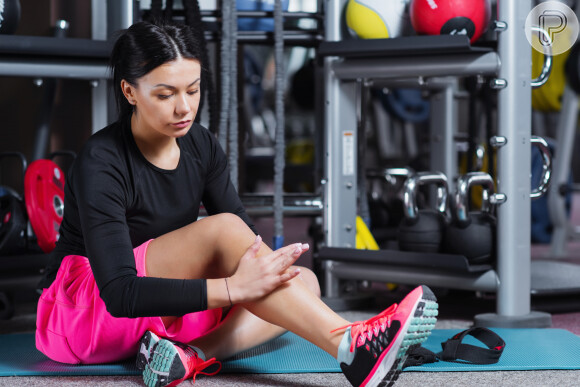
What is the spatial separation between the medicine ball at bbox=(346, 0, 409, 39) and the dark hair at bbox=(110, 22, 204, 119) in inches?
34.1

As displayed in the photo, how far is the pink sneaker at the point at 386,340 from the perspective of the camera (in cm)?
134

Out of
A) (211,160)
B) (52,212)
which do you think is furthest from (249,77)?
(211,160)

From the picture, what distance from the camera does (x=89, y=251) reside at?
145cm

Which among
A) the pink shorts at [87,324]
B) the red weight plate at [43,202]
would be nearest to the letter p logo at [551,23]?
the pink shorts at [87,324]

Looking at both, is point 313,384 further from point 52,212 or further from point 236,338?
point 52,212

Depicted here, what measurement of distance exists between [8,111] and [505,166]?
188 cm

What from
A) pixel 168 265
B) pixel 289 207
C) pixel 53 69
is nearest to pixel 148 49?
pixel 168 265

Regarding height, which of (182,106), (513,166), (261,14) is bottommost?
(513,166)

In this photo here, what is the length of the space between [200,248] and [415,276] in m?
0.93

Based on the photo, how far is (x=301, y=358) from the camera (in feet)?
5.75

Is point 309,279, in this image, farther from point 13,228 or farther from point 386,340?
point 13,228

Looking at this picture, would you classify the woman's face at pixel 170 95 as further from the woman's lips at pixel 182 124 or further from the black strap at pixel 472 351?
the black strap at pixel 472 351

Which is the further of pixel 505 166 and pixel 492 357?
pixel 505 166

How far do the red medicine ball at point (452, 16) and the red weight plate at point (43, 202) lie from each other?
1.25 m
